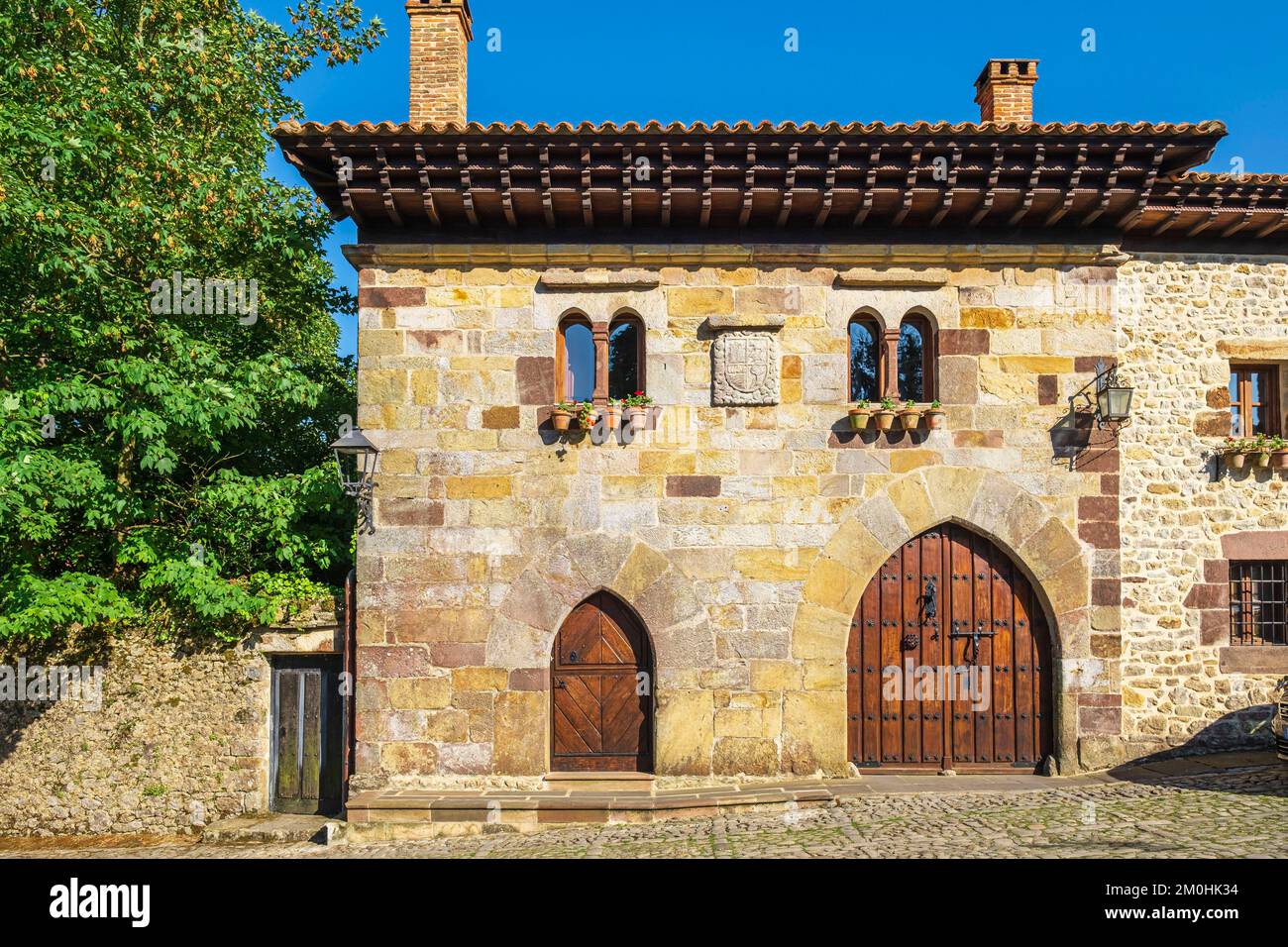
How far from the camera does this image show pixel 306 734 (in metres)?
8.27

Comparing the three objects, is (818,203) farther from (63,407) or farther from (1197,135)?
(63,407)

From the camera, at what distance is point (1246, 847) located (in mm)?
5668

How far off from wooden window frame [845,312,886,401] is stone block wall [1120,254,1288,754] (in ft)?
8.30

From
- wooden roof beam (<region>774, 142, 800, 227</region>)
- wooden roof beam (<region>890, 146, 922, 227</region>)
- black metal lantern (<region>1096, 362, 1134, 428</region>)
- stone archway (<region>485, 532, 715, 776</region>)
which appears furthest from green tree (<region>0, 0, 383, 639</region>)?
black metal lantern (<region>1096, 362, 1134, 428</region>)

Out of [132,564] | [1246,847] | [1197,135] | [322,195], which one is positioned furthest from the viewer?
[132,564]

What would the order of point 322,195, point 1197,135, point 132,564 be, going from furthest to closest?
point 132,564, point 322,195, point 1197,135

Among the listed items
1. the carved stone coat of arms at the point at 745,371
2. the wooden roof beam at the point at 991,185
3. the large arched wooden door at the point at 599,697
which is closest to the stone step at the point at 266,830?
the large arched wooden door at the point at 599,697

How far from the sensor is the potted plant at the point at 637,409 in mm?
7730

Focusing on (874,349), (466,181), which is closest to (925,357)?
(874,349)

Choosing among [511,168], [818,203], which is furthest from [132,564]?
[818,203]

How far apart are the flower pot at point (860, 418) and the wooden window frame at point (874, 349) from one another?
20cm

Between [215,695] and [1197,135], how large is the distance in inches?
444

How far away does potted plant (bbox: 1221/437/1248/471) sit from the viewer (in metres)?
7.92

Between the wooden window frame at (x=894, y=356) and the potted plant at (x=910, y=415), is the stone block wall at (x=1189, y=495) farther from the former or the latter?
the potted plant at (x=910, y=415)
